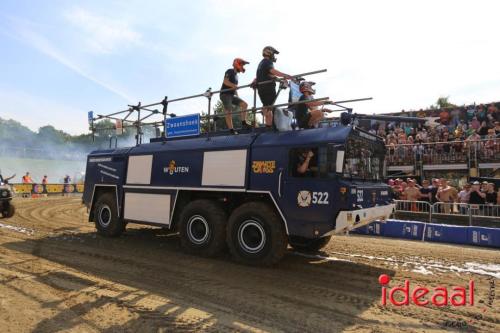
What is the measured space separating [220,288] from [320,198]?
2.19 metres

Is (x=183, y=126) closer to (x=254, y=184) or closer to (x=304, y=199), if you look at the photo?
(x=254, y=184)

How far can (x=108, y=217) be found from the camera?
396 inches

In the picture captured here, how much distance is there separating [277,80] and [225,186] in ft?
8.11

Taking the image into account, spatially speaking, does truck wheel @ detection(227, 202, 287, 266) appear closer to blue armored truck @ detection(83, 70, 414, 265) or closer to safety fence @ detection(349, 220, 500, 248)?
blue armored truck @ detection(83, 70, 414, 265)

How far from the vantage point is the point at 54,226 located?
470 inches

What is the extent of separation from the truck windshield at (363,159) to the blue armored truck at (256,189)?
0.02 m

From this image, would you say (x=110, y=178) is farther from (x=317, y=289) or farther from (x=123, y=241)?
→ (x=317, y=289)

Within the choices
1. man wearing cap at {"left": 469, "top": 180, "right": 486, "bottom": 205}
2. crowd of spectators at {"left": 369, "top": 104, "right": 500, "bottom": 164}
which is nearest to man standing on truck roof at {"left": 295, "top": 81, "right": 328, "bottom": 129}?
man wearing cap at {"left": 469, "top": 180, "right": 486, "bottom": 205}

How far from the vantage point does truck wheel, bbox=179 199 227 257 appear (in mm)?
7508

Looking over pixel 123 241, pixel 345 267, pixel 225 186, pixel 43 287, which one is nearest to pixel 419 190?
pixel 345 267

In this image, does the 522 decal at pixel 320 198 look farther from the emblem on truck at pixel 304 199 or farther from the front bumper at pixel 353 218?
the front bumper at pixel 353 218

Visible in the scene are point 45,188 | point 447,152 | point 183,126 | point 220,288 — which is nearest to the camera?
point 220,288

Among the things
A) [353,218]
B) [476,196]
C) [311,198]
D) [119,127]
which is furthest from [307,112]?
[476,196]

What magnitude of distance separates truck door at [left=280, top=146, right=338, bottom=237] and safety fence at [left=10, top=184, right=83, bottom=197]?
25.2m
